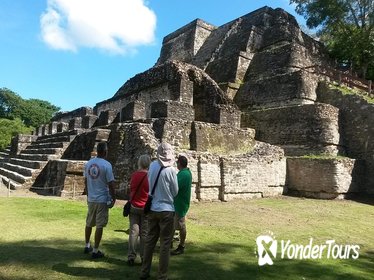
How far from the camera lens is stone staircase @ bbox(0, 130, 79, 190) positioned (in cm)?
1241

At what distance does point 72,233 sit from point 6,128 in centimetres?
2918

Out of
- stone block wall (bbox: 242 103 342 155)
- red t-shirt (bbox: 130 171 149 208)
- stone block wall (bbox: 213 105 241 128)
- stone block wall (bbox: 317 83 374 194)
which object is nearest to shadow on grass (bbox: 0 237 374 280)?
red t-shirt (bbox: 130 171 149 208)

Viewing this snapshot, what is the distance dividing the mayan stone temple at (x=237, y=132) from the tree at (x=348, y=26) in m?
1.58

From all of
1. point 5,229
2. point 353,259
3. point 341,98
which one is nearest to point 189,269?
point 353,259

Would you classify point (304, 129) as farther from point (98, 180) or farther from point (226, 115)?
point (98, 180)

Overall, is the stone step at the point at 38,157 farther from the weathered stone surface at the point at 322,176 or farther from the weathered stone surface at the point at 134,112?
the weathered stone surface at the point at 322,176

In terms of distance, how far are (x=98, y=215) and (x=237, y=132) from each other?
9261 millimetres

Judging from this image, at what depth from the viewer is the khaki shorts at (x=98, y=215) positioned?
16.4ft

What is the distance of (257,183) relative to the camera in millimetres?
12578

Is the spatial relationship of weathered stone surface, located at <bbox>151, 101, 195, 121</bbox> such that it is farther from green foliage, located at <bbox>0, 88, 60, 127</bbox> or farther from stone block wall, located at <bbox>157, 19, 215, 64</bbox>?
green foliage, located at <bbox>0, 88, 60, 127</bbox>

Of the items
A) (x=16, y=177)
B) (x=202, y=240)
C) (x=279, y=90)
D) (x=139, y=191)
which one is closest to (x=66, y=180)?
(x=16, y=177)

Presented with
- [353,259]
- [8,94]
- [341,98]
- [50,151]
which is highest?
[8,94]

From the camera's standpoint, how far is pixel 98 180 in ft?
16.6

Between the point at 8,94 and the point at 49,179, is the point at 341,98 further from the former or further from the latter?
the point at 8,94
